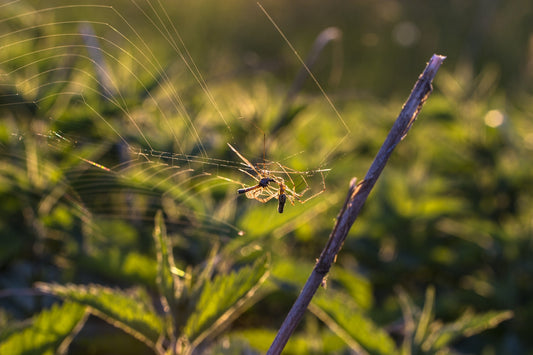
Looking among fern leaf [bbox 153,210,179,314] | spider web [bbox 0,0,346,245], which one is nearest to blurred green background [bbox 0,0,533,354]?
spider web [bbox 0,0,346,245]

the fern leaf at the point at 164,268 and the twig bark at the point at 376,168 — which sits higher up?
the twig bark at the point at 376,168

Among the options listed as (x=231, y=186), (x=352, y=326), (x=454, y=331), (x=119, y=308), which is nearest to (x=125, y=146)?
(x=231, y=186)

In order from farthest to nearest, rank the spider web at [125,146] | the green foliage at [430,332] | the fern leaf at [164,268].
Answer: the spider web at [125,146] → the green foliage at [430,332] → the fern leaf at [164,268]

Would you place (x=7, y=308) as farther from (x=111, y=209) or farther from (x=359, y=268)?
(x=359, y=268)

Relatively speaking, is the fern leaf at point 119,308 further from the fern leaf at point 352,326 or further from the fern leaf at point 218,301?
the fern leaf at point 352,326

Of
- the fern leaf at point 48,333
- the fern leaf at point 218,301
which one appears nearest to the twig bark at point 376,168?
the fern leaf at point 218,301

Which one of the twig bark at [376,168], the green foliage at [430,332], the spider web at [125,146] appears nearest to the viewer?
the twig bark at [376,168]
